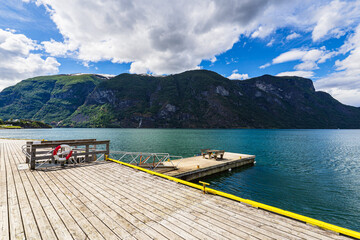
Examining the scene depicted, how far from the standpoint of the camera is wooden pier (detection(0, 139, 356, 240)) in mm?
4062

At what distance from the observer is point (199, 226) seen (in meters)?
4.39

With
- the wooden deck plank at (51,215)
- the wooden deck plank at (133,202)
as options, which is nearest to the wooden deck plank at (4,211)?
the wooden deck plank at (51,215)

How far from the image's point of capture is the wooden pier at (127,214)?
406cm

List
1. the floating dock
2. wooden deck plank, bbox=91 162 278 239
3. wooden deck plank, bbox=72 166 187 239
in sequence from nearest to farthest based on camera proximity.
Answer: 1. wooden deck plank, bbox=72 166 187 239
2. wooden deck plank, bbox=91 162 278 239
3. the floating dock

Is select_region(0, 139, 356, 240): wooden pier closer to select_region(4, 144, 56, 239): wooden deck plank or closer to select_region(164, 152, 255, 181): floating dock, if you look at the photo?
select_region(4, 144, 56, 239): wooden deck plank

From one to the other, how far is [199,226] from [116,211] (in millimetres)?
2675

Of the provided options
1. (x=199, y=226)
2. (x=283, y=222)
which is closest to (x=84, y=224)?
(x=199, y=226)

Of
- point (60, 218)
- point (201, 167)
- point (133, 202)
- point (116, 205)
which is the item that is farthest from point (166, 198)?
point (201, 167)

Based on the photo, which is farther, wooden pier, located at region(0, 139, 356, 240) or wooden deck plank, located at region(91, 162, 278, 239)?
wooden deck plank, located at region(91, 162, 278, 239)

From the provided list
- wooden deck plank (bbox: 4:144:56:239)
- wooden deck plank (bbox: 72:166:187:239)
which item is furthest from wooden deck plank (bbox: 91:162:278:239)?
wooden deck plank (bbox: 4:144:56:239)

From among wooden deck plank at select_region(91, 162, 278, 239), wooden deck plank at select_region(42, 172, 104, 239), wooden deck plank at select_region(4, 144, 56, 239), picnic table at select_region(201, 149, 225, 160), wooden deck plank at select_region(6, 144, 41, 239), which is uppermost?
wooden deck plank at select_region(6, 144, 41, 239)

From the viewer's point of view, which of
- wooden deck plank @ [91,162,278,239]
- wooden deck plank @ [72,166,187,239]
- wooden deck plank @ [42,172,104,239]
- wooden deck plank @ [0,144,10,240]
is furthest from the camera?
wooden deck plank @ [91,162,278,239]

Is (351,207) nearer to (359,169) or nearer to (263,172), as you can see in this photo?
(263,172)

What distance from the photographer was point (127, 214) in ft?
16.4
